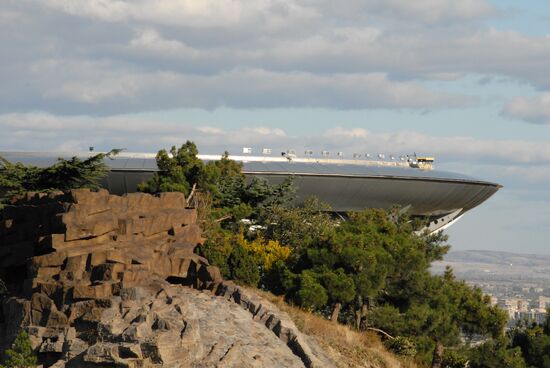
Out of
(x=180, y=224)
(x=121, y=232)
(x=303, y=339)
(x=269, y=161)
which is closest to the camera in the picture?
(x=303, y=339)

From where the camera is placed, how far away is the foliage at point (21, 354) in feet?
81.6

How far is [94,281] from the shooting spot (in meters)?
27.9

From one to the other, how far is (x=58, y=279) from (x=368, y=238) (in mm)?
14369

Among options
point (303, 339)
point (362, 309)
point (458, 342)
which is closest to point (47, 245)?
point (303, 339)

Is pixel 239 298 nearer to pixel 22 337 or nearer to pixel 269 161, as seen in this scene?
pixel 22 337

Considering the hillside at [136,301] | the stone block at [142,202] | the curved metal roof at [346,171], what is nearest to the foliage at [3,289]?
the hillside at [136,301]

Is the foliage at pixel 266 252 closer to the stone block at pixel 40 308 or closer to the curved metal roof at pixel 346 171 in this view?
the stone block at pixel 40 308

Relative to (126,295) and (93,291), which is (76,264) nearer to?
(93,291)

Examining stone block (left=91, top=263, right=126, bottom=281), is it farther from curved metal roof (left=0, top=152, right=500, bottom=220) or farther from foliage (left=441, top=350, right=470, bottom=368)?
curved metal roof (left=0, top=152, right=500, bottom=220)

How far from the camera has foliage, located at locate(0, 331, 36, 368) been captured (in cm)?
2488

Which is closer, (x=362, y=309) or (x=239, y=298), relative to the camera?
(x=239, y=298)

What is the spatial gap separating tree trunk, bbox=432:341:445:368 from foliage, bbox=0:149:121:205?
1399 cm

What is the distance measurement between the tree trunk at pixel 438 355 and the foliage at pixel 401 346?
2.23 meters

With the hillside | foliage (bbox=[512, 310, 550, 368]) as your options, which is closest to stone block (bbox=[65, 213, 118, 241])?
the hillside
